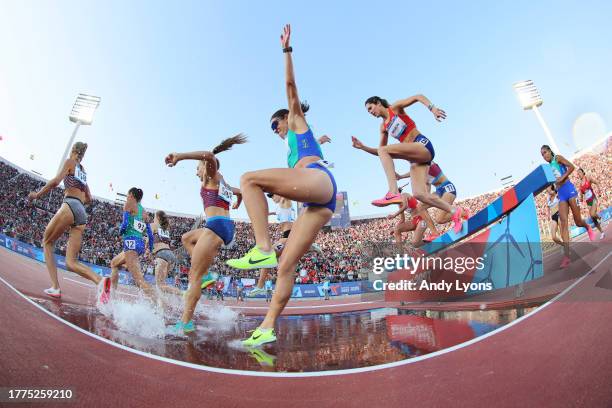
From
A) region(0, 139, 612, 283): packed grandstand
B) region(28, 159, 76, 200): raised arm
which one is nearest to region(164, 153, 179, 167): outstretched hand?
region(28, 159, 76, 200): raised arm

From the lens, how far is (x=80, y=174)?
197 inches

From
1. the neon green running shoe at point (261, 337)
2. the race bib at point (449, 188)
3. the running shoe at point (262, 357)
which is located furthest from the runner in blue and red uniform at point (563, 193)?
the neon green running shoe at point (261, 337)

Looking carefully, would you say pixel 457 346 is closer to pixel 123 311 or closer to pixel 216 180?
pixel 216 180

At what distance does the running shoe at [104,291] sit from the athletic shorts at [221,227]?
208 cm

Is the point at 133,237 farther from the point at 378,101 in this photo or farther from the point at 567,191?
the point at 567,191

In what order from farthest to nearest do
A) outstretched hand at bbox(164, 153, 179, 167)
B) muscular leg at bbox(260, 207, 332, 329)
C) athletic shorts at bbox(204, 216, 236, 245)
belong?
athletic shorts at bbox(204, 216, 236, 245) → outstretched hand at bbox(164, 153, 179, 167) → muscular leg at bbox(260, 207, 332, 329)

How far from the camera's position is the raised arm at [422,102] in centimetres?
485

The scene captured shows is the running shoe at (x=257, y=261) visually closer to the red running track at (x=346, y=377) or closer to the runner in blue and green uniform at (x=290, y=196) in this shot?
the runner in blue and green uniform at (x=290, y=196)

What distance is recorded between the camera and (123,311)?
4.17 m

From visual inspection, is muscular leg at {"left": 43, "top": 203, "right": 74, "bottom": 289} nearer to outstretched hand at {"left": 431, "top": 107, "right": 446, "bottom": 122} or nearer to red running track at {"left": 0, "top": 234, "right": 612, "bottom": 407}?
red running track at {"left": 0, "top": 234, "right": 612, "bottom": 407}

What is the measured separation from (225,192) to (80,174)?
250cm

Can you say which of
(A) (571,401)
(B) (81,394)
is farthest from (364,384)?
(B) (81,394)

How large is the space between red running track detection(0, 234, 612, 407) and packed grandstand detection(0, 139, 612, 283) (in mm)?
12948

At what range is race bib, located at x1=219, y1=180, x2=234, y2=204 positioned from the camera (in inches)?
179
